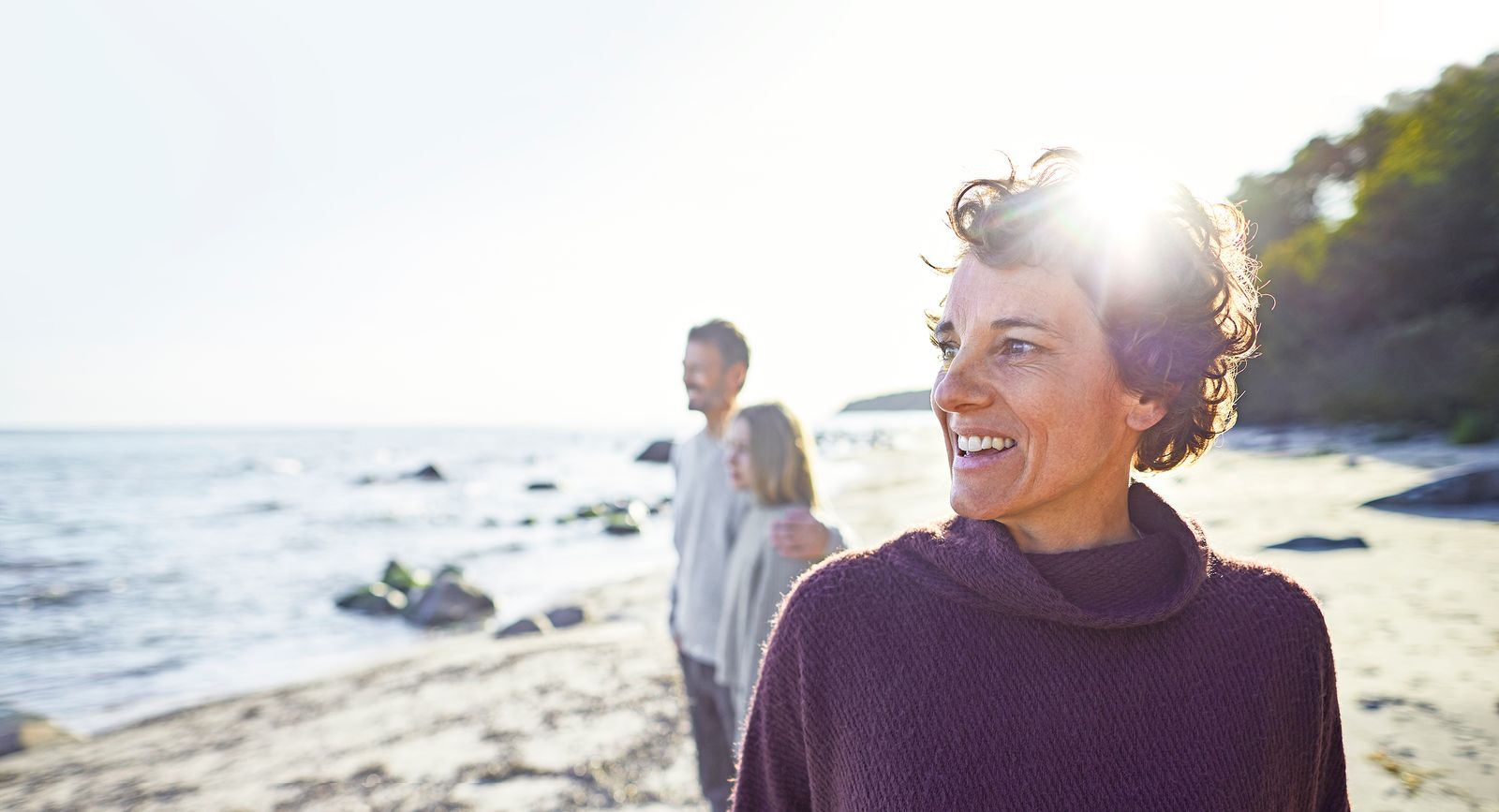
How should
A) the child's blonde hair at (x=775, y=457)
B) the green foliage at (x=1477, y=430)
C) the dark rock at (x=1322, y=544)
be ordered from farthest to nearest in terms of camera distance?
the green foliage at (x=1477, y=430) → the dark rock at (x=1322, y=544) → the child's blonde hair at (x=775, y=457)

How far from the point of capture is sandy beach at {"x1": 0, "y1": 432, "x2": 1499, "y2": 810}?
158 inches

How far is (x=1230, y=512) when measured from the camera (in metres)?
11.1

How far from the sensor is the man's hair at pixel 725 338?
12.5 ft

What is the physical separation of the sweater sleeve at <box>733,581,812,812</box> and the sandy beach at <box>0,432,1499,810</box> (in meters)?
0.82

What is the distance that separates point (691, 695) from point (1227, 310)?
2.91 metres

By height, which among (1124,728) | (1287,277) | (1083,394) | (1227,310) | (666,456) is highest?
(1287,277)

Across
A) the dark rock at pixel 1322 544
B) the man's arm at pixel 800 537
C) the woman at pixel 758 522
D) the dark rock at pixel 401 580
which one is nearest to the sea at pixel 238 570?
the dark rock at pixel 401 580

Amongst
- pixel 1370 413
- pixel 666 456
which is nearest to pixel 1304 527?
pixel 1370 413

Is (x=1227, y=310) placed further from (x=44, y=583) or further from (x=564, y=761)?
(x=44, y=583)

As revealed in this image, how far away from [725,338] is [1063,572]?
2.66 metres

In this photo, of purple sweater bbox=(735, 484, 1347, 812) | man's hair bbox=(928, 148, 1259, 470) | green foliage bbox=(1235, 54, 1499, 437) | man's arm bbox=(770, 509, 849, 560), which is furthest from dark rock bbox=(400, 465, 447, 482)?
man's hair bbox=(928, 148, 1259, 470)

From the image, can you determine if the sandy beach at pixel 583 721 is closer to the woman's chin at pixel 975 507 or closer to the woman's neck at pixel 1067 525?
the woman's neck at pixel 1067 525

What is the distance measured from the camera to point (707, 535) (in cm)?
369

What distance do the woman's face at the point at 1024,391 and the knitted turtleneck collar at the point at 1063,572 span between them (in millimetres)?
71
